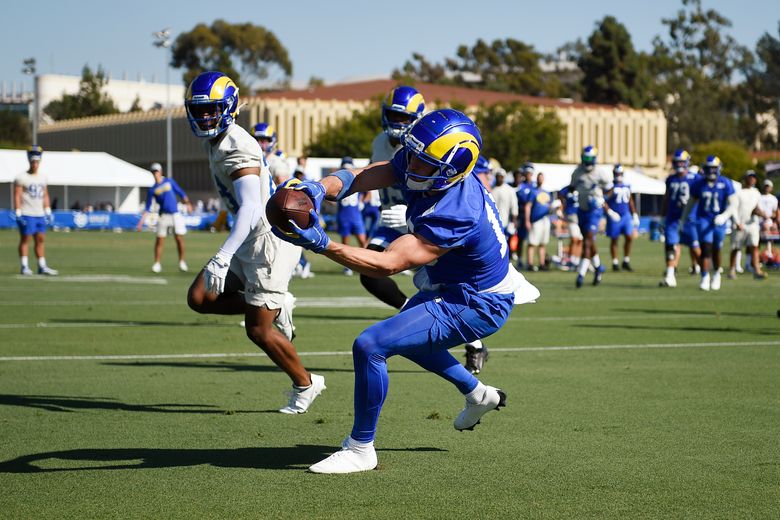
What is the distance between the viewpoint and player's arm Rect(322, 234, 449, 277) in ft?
18.1

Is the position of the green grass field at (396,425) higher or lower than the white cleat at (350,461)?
lower

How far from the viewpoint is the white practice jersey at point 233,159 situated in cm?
786

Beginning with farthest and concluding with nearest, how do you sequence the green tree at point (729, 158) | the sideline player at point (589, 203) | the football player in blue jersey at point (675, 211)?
the green tree at point (729, 158), the football player in blue jersey at point (675, 211), the sideline player at point (589, 203)

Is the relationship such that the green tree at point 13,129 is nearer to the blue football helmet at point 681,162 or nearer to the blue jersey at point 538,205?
the blue jersey at point 538,205

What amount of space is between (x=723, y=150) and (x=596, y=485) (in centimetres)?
7683

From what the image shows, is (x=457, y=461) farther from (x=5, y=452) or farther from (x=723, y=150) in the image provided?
(x=723, y=150)

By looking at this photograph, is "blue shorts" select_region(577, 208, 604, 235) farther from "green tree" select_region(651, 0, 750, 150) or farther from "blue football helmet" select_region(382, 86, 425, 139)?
"green tree" select_region(651, 0, 750, 150)

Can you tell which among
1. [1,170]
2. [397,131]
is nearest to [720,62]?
[1,170]

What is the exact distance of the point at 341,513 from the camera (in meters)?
5.20

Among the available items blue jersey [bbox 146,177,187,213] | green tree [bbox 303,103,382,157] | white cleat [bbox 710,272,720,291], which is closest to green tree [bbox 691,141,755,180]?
green tree [bbox 303,103,382,157]

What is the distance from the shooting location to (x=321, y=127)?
3108 inches

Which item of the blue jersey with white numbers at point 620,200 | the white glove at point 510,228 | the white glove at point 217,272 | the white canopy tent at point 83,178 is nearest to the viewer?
the white glove at point 217,272

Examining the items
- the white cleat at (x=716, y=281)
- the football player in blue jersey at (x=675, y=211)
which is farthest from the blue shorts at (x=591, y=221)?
the white cleat at (x=716, y=281)

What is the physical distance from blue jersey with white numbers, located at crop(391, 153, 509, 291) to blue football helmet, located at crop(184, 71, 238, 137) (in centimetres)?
199
